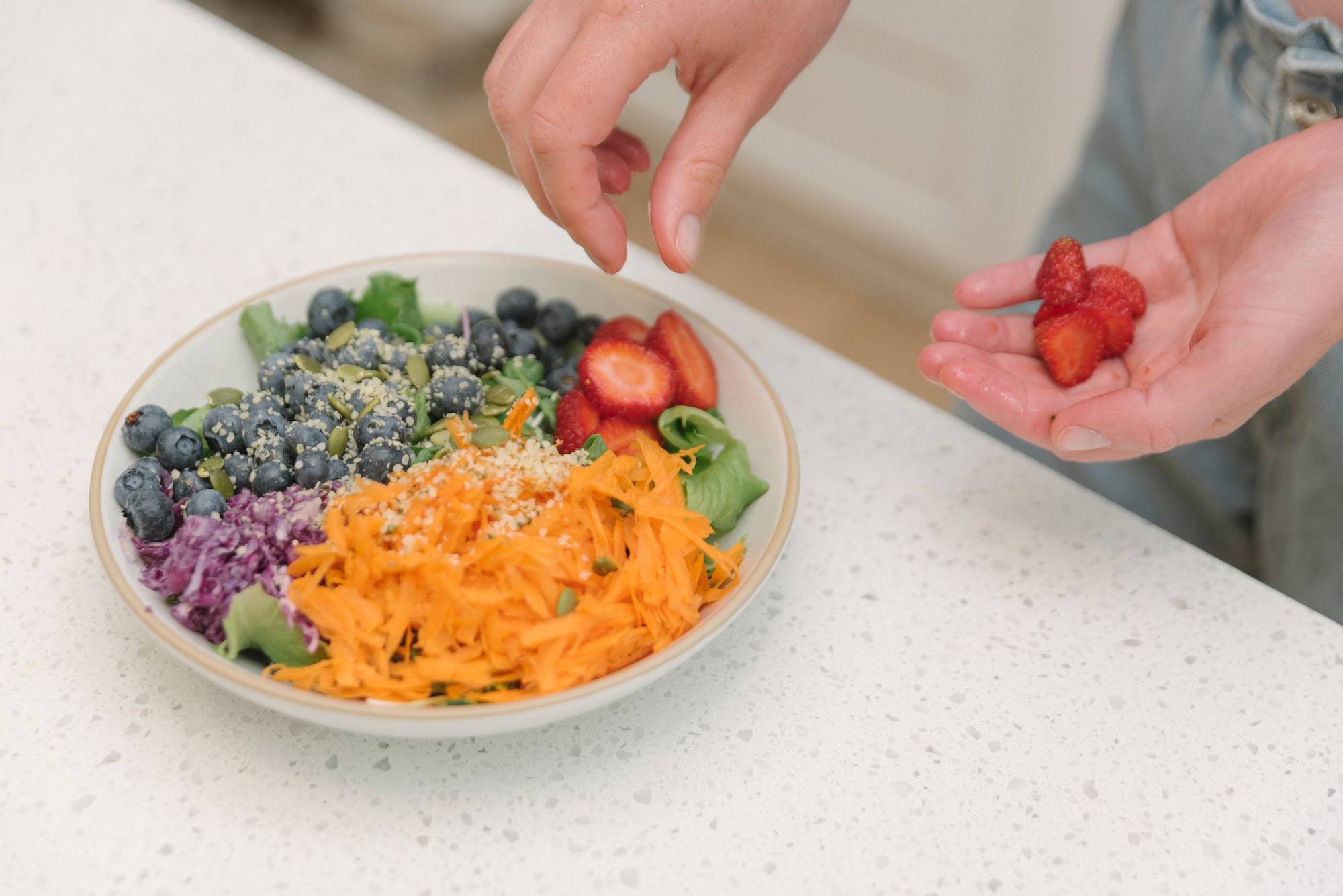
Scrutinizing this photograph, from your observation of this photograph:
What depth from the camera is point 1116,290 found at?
39.5 inches

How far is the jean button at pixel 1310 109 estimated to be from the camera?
981 millimetres

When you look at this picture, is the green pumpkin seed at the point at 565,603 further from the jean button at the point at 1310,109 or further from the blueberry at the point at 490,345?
the jean button at the point at 1310,109

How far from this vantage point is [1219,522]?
1305mm

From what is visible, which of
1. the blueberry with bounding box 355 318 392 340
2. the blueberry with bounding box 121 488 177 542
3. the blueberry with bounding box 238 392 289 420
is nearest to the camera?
the blueberry with bounding box 121 488 177 542

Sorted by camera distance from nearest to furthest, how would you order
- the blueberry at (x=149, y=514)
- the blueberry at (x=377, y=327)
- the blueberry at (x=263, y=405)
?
the blueberry at (x=149, y=514), the blueberry at (x=263, y=405), the blueberry at (x=377, y=327)

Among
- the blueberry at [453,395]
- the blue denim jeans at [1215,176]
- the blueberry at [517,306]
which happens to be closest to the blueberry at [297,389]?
the blueberry at [453,395]

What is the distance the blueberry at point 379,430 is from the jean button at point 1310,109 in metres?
0.88

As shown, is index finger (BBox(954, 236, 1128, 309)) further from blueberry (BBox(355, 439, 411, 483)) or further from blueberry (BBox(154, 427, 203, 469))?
blueberry (BBox(154, 427, 203, 469))

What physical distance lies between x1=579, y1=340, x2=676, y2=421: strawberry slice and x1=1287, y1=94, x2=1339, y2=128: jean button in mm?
651

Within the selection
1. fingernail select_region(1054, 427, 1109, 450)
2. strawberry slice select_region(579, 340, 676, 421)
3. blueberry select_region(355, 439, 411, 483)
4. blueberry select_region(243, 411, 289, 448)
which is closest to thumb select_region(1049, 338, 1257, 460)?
fingernail select_region(1054, 427, 1109, 450)

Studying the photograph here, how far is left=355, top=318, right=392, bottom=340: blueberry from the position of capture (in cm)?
98

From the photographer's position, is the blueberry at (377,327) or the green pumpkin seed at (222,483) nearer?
the green pumpkin seed at (222,483)

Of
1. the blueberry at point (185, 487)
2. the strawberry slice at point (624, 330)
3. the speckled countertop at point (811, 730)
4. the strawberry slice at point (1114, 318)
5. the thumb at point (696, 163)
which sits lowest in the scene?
the speckled countertop at point (811, 730)

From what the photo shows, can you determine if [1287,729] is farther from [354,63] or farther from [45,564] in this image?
[354,63]
